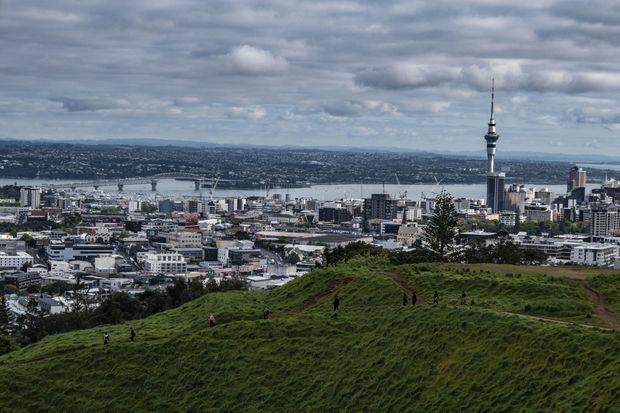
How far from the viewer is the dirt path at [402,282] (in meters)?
23.0

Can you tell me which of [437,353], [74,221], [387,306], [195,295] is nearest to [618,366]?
[437,353]

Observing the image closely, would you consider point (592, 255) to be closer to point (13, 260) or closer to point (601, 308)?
point (13, 260)

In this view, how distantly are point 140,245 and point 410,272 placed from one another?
2886 inches

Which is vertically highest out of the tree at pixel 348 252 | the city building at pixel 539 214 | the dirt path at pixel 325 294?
the dirt path at pixel 325 294

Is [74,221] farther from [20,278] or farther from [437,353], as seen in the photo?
[437,353]

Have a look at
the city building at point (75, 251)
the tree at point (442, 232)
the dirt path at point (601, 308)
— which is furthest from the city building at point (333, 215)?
the dirt path at point (601, 308)

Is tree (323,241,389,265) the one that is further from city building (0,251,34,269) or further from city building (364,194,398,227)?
city building (364,194,398,227)

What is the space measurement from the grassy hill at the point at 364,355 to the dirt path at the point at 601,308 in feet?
0.18

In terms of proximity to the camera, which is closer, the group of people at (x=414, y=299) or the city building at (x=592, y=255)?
the group of people at (x=414, y=299)

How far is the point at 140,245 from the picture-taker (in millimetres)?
96438

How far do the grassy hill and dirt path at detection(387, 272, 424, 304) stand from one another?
0.25 feet

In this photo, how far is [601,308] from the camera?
2083 cm

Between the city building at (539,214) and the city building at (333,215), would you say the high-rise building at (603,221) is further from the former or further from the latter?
the city building at (333,215)

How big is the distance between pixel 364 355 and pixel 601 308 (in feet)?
15.4
